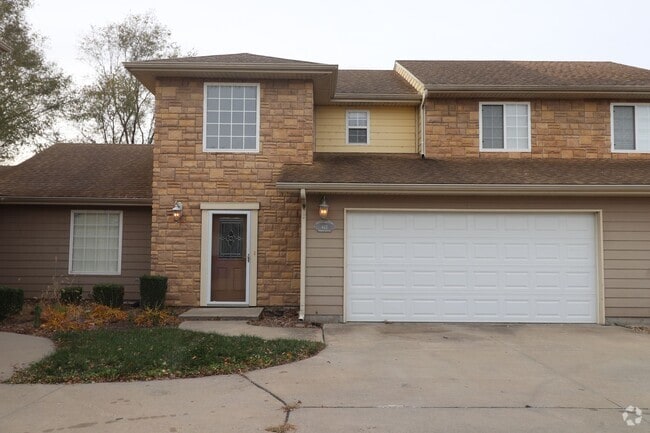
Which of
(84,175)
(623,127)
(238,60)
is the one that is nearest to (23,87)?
(84,175)

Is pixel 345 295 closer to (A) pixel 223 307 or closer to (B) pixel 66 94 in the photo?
(A) pixel 223 307

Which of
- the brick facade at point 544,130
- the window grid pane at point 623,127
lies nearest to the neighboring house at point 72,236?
the brick facade at point 544,130

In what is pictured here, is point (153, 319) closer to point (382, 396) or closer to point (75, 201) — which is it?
point (75, 201)

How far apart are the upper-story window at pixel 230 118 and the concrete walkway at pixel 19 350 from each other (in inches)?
196

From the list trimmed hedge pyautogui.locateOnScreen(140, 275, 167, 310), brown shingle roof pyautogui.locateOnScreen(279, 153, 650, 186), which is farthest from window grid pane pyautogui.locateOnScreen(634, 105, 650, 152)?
trimmed hedge pyautogui.locateOnScreen(140, 275, 167, 310)

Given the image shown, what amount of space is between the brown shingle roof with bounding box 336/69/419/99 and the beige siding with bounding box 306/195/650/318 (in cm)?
373

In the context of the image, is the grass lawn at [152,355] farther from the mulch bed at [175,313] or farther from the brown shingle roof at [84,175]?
the brown shingle roof at [84,175]

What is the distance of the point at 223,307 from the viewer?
10.4 metres

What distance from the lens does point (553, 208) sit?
9688 mm

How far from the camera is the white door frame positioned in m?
10.4

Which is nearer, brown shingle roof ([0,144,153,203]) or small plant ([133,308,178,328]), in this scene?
small plant ([133,308,178,328])

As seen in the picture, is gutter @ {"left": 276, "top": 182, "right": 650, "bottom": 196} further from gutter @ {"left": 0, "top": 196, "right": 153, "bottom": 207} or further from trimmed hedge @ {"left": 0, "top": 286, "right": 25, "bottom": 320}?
trimmed hedge @ {"left": 0, "top": 286, "right": 25, "bottom": 320}

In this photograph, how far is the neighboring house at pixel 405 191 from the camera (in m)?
9.55

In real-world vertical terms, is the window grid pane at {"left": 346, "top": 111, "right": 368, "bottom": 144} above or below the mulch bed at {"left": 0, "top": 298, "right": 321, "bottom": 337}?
above
